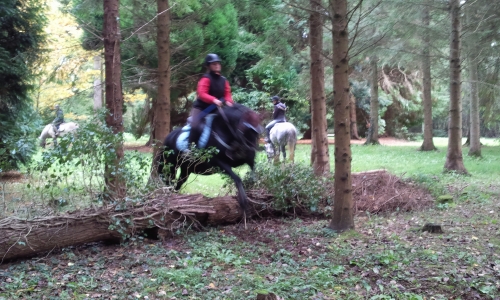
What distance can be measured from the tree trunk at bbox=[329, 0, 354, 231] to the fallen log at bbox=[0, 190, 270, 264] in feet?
6.57

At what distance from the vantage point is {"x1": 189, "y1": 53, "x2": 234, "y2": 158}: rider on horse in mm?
7727

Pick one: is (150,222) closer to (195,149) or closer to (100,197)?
(100,197)

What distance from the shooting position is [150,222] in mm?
6469

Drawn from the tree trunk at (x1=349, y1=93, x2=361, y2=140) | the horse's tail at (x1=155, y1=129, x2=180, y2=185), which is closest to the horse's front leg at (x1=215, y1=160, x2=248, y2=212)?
the horse's tail at (x1=155, y1=129, x2=180, y2=185)

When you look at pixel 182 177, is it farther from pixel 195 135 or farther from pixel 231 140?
pixel 231 140

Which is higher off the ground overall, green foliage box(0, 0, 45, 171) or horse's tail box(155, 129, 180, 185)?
green foliage box(0, 0, 45, 171)

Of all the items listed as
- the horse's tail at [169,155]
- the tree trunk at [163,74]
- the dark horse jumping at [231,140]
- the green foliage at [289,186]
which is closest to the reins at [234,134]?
the dark horse jumping at [231,140]

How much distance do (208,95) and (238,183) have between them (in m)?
1.82

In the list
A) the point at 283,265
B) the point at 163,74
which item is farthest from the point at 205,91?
the point at 283,265

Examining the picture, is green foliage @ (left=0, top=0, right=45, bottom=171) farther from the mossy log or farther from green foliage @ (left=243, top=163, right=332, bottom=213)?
the mossy log

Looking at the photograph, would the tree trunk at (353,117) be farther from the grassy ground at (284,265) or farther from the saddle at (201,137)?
the saddle at (201,137)

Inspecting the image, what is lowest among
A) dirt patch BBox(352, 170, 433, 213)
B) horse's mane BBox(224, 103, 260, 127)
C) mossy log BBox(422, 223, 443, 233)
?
mossy log BBox(422, 223, 443, 233)

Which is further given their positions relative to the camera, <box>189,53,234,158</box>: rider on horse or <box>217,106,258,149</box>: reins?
<box>189,53,234,158</box>: rider on horse

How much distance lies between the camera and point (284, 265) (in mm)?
5570
